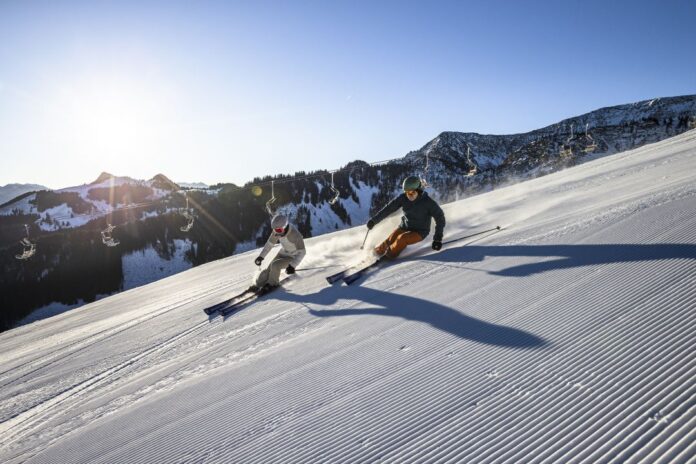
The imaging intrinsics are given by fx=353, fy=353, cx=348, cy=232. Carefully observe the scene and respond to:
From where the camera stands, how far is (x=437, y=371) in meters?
2.65

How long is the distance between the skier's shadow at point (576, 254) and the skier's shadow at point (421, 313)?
118 cm

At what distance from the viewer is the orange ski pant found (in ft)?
23.1

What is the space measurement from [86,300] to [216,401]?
75.3 metres

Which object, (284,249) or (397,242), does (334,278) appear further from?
(284,249)

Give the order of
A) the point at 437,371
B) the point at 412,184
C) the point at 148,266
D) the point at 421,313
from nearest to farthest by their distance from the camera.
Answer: the point at 437,371, the point at 421,313, the point at 412,184, the point at 148,266

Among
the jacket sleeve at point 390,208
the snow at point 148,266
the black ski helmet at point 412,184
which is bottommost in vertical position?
the snow at point 148,266

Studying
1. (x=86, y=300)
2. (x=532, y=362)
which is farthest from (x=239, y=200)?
(x=532, y=362)

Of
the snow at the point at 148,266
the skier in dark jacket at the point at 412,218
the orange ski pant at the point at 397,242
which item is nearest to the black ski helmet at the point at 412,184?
the skier in dark jacket at the point at 412,218

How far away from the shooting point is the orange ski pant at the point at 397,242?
7031 millimetres

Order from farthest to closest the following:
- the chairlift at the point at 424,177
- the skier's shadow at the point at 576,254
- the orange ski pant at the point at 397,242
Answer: the chairlift at the point at 424,177 → the orange ski pant at the point at 397,242 → the skier's shadow at the point at 576,254

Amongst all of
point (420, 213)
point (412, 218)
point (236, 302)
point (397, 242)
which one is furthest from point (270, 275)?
point (420, 213)

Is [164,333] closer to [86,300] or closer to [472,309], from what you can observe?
[472,309]

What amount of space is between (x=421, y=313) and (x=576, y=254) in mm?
2049

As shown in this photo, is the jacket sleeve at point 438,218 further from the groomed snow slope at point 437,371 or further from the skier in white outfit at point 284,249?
the skier in white outfit at point 284,249
